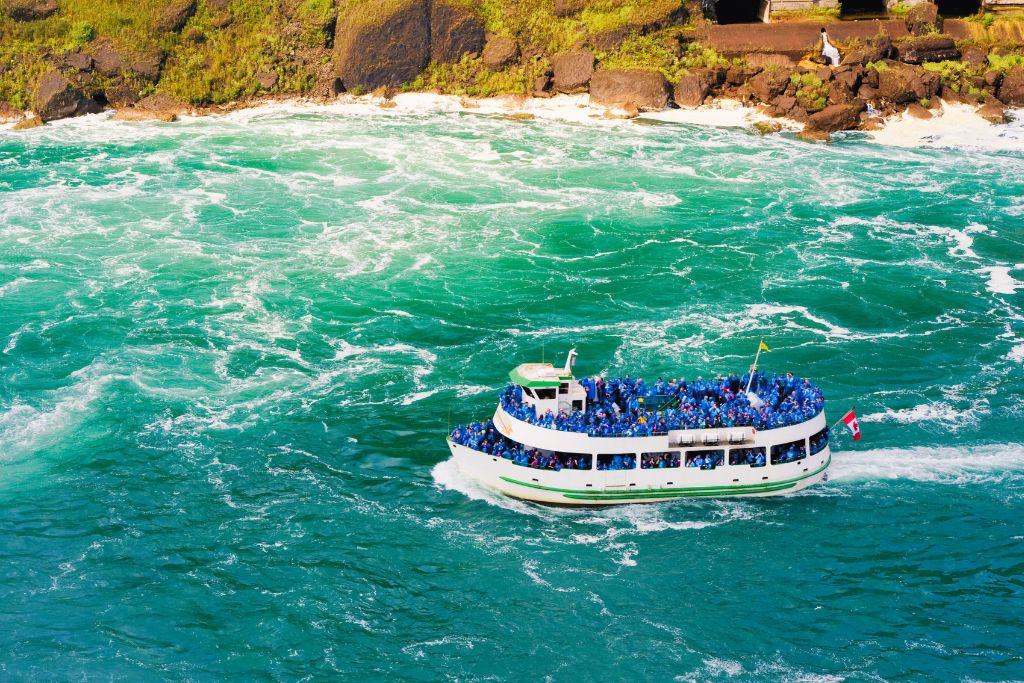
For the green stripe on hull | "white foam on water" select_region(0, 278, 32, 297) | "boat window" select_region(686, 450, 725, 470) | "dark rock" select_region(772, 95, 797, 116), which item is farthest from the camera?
"dark rock" select_region(772, 95, 797, 116)

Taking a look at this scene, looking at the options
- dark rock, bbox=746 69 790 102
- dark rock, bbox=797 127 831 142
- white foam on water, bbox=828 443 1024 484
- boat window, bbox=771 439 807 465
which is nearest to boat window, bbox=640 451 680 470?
boat window, bbox=771 439 807 465

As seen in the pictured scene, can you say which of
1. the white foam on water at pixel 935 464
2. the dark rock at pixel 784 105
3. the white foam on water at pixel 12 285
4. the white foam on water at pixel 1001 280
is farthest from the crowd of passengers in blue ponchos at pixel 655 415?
the dark rock at pixel 784 105

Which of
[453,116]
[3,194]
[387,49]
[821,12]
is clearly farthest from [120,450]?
[821,12]

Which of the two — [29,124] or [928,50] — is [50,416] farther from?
[928,50]

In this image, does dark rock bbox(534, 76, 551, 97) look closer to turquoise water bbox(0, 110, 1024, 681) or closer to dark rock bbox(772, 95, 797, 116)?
turquoise water bbox(0, 110, 1024, 681)

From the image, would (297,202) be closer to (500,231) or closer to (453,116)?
(500,231)

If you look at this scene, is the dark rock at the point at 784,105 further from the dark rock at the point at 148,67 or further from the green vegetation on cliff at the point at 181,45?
the dark rock at the point at 148,67

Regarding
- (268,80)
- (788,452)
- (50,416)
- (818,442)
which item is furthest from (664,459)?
(268,80)
